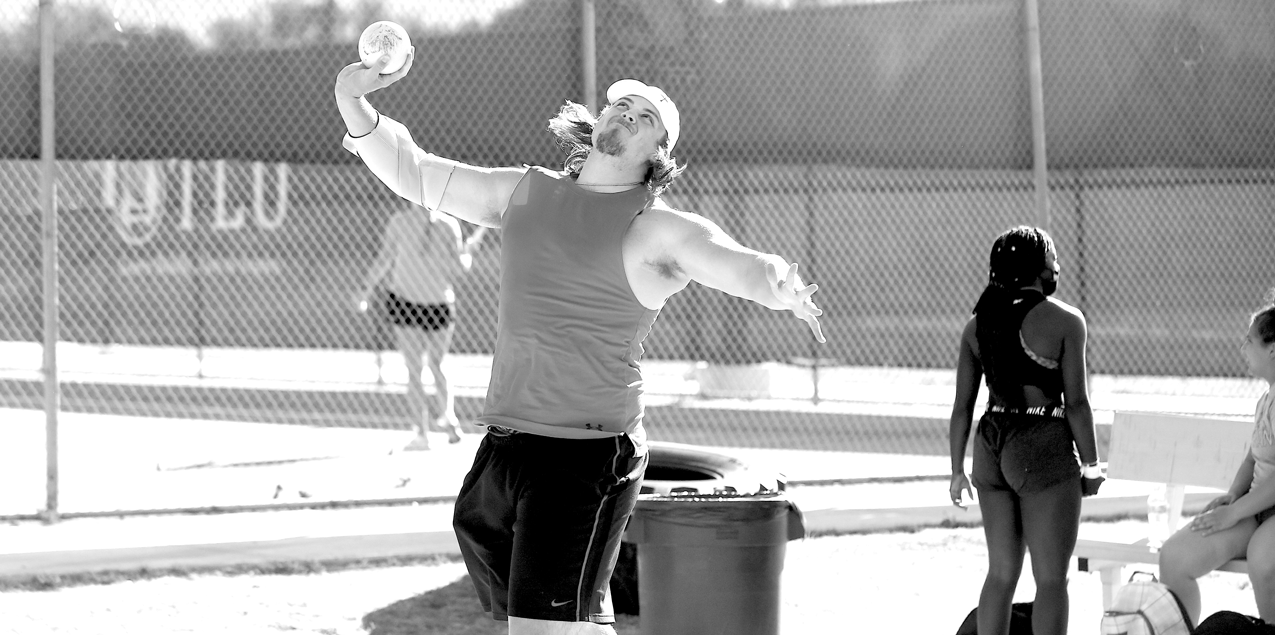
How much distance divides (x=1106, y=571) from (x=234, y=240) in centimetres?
1372

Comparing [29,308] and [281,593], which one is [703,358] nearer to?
[281,593]

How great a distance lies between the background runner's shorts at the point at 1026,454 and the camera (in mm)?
4094

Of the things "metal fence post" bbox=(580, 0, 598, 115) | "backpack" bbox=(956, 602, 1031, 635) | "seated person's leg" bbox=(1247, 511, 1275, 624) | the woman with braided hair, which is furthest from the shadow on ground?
"metal fence post" bbox=(580, 0, 598, 115)

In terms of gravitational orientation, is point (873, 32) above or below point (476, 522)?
above

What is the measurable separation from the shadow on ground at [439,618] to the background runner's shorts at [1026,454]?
5.93 feet

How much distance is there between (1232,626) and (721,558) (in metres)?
1.65

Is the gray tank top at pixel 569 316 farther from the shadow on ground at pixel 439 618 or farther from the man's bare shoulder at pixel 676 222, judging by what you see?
the shadow on ground at pixel 439 618

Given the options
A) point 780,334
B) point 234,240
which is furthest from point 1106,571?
point 234,240

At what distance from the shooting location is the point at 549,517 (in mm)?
3139

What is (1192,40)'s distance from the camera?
828 cm

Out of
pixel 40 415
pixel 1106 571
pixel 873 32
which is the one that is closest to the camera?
pixel 1106 571

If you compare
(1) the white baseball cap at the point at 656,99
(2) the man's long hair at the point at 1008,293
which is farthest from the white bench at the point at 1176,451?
(1) the white baseball cap at the point at 656,99

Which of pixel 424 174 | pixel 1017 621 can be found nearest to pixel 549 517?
pixel 424 174

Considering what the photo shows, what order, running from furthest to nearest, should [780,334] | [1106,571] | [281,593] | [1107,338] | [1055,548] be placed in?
[780,334] < [1107,338] < [281,593] < [1106,571] < [1055,548]
